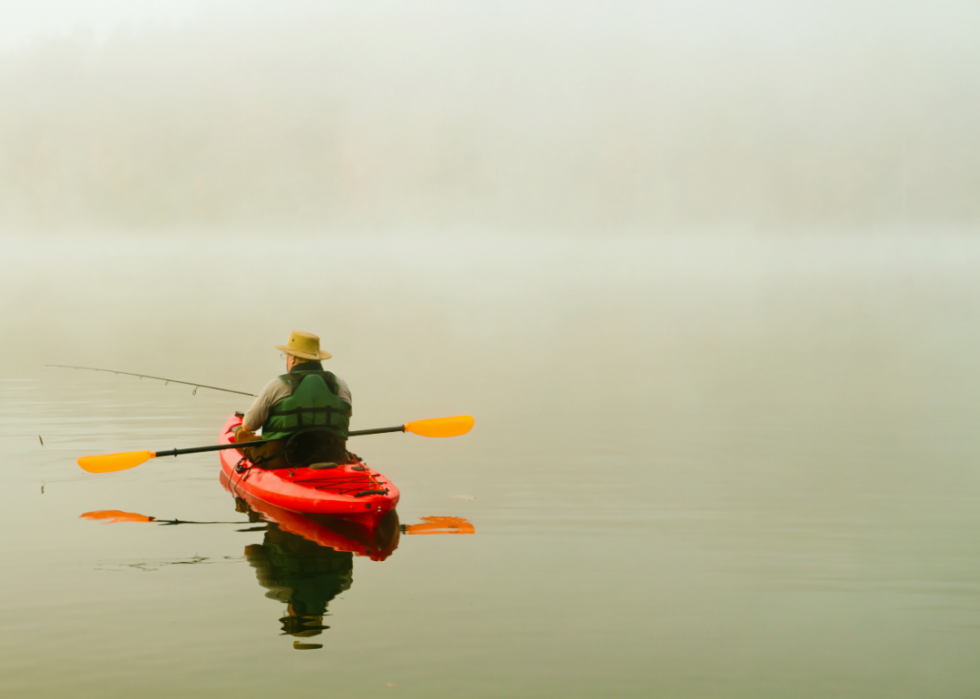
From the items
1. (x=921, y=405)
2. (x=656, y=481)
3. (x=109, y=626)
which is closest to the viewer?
(x=109, y=626)

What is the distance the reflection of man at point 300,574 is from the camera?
8.01 meters

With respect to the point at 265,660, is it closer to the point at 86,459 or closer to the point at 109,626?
the point at 109,626

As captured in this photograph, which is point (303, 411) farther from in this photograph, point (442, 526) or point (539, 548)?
point (539, 548)

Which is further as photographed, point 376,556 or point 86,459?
point 86,459

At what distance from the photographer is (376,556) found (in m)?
9.59

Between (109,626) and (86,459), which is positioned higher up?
(86,459)

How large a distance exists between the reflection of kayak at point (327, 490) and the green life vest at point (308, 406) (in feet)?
1.49

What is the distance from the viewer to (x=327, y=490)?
1040 centimetres

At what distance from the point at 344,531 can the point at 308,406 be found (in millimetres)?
1400

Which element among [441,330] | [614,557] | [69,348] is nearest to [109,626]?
[614,557]

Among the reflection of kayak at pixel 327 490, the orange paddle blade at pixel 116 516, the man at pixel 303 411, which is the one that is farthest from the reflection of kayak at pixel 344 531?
the orange paddle blade at pixel 116 516

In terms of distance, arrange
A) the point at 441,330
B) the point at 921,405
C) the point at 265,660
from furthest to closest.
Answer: the point at 441,330 < the point at 921,405 < the point at 265,660

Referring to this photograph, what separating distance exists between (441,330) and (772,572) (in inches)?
1193

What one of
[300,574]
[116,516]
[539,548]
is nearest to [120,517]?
[116,516]
